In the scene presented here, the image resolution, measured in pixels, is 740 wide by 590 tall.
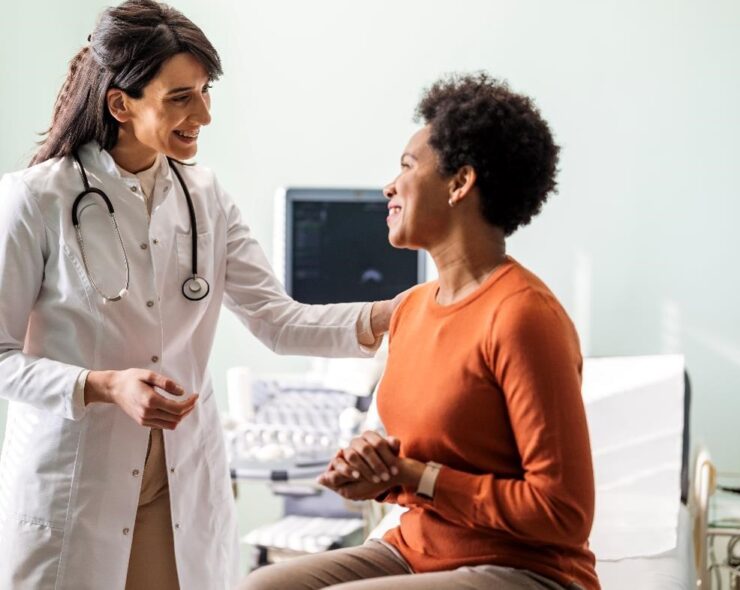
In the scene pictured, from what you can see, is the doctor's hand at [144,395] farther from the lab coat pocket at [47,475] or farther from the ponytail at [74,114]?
the ponytail at [74,114]

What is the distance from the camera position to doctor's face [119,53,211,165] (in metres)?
1.64

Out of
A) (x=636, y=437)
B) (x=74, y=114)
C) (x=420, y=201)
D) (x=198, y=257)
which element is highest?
(x=74, y=114)

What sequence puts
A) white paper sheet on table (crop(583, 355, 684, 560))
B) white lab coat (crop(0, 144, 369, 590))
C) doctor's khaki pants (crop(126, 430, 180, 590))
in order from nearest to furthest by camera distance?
1. white lab coat (crop(0, 144, 369, 590))
2. doctor's khaki pants (crop(126, 430, 180, 590))
3. white paper sheet on table (crop(583, 355, 684, 560))

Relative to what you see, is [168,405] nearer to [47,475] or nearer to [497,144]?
[47,475]

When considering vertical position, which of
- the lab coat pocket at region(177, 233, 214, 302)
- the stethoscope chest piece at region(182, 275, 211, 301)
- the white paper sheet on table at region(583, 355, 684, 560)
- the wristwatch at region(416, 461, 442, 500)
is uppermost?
the lab coat pocket at region(177, 233, 214, 302)

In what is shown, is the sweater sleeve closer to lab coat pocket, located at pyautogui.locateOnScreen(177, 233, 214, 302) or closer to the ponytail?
lab coat pocket, located at pyautogui.locateOnScreen(177, 233, 214, 302)

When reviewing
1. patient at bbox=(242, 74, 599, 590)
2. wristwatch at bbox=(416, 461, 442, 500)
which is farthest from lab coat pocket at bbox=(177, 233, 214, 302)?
wristwatch at bbox=(416, 461, 442, 500)

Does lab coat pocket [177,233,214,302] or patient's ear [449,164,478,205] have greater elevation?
patient's ear [449,164,478,205]

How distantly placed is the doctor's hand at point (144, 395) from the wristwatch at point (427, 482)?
380 millimetres

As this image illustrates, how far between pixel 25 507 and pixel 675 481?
1644 millimetres

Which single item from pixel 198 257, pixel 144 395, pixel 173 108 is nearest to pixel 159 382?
pixel 144 395

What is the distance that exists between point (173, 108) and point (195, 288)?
0.29 metres

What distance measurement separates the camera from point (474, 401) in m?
1.33

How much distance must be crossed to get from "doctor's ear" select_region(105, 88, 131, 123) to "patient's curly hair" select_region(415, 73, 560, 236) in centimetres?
52
